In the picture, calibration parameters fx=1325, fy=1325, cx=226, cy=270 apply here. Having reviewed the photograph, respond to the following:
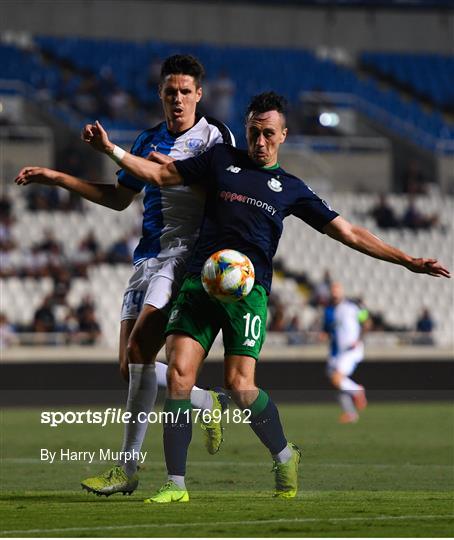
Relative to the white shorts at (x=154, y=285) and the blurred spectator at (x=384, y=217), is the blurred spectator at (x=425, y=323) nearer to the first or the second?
the blurred spectator at (x=384, y=217)

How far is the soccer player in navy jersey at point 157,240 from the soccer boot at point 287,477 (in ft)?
1.73

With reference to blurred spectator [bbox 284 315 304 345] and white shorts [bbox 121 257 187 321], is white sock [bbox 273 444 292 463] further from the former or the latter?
blurred spectator [bbox 284 315 304 345]

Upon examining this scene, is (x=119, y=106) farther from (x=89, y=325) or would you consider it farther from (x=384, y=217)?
(x=89, y=325)

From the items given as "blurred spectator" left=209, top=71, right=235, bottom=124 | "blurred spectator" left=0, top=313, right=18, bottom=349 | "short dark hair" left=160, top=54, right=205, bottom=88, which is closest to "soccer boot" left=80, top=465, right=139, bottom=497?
"short dark hair" left=160, top=54, right=205, bottom=88

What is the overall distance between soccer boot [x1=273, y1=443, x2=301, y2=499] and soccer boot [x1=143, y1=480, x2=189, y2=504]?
71cm

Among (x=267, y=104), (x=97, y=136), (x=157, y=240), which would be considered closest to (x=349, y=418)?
(x=157, y=240)

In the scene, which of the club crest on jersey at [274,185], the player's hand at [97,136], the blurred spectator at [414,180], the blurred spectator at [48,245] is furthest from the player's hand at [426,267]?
the blurred spectator at [414,180]

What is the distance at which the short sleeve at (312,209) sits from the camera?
8.73m

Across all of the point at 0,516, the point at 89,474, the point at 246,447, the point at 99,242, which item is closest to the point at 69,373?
the point at 99,242

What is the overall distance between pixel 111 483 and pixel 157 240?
1.67 meters

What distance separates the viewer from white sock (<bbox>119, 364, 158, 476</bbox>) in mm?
8828

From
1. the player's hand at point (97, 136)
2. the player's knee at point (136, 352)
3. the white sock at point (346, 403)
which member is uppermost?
the player's hand at point (97, 136)

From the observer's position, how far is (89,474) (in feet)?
37.8

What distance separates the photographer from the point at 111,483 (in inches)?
342
